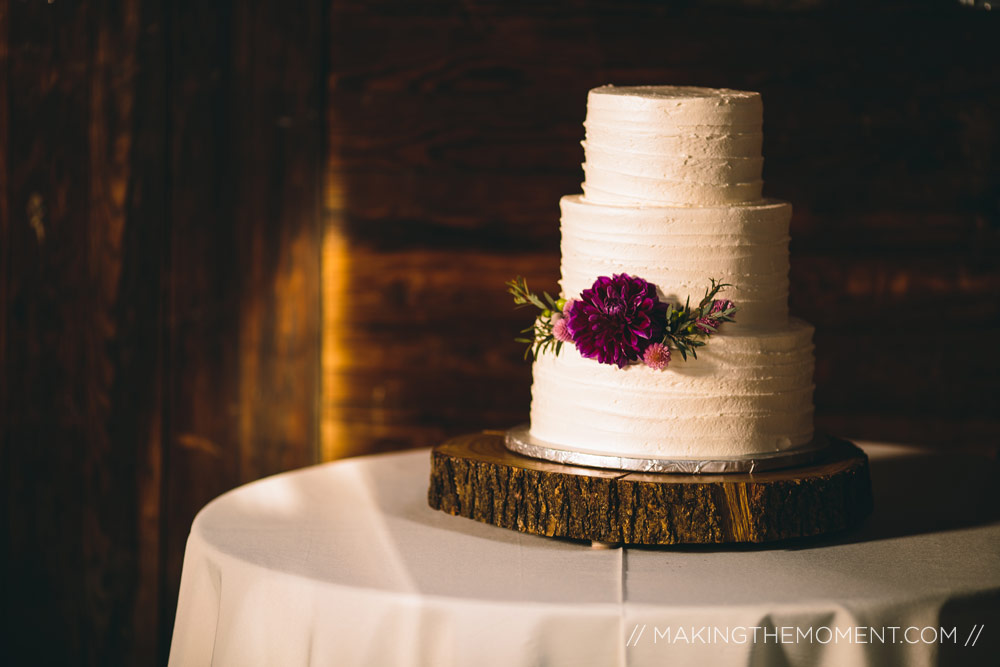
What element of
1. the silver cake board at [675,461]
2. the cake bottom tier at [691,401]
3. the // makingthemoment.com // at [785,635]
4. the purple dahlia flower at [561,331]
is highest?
the purple dahlia flower at [561,331]

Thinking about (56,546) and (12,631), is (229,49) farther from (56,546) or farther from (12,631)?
(12,631)

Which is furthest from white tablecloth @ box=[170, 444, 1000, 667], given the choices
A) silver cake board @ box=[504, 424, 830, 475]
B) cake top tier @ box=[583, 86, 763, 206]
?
cake top tier @ box=[583, 86, 763, 206]

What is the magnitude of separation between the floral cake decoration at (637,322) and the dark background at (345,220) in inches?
54.1

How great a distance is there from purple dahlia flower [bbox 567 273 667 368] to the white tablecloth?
1.02 feet

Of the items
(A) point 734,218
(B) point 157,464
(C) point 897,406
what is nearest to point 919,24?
(C) point 897,406

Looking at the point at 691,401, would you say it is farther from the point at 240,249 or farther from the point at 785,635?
the point at 240,249

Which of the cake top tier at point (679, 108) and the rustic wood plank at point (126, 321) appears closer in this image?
the cake top tier at point (679, 108)

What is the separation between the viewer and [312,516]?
203 centimetres

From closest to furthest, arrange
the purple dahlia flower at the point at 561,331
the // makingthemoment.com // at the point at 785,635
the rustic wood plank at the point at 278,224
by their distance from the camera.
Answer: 1. the // makingthemoment.com // at the point at 785,635
2. the purple dahlia flower at the point at 561,331
3. the rustic wood plank at the point at 278,224

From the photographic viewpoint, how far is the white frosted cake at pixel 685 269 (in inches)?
73.8

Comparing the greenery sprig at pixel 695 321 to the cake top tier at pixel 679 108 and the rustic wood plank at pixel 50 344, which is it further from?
the rustic wood plank at pixel 50 344

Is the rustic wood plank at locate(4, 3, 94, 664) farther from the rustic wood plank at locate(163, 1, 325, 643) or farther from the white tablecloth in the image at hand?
the white tablecloth

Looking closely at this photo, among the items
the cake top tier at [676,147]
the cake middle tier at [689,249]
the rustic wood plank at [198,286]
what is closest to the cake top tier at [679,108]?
the cake top tier at [676,147]

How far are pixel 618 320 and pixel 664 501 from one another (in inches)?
11.3
